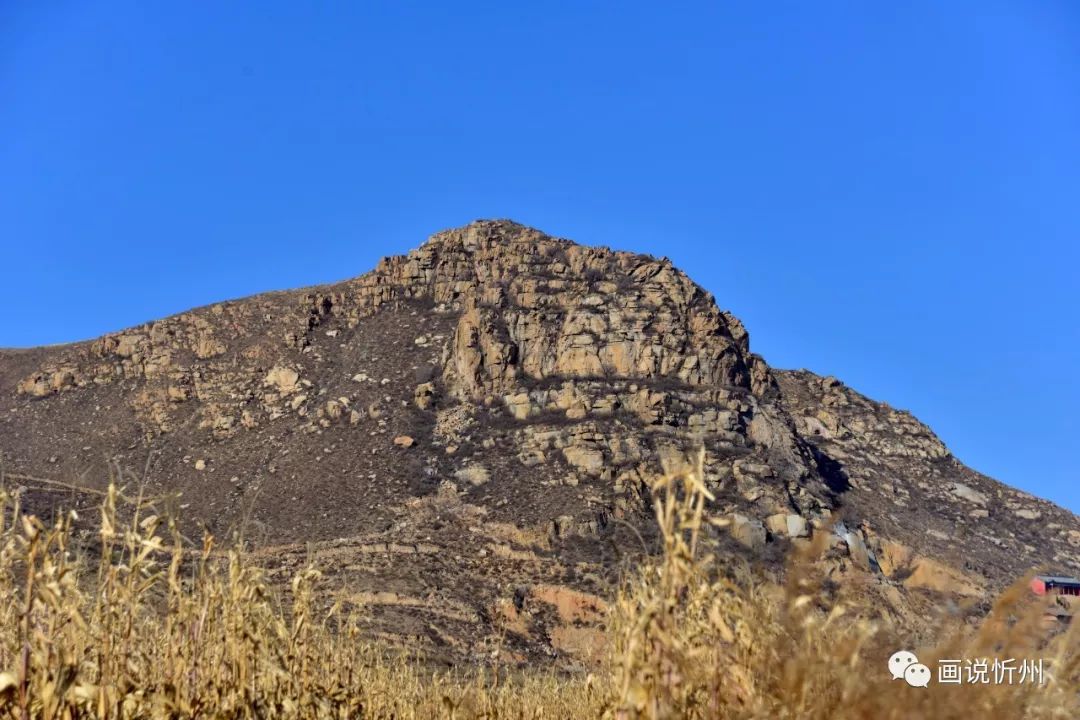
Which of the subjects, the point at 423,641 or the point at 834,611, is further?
the point at 423,641

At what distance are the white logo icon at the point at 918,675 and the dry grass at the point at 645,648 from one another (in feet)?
0.21

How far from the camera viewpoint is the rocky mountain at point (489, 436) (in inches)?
1278

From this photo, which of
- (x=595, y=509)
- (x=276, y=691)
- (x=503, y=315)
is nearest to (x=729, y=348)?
(x=503, y=315)

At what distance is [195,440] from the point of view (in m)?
46.0

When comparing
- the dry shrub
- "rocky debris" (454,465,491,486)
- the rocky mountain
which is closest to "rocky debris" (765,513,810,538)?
the rocky mountain

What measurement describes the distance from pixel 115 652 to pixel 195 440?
4416 centimetres

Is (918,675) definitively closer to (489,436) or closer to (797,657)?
(797,657)

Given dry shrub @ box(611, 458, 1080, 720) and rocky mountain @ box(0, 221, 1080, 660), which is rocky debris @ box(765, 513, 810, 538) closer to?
rocky mountain @ box(0, 221, 1080, 660)

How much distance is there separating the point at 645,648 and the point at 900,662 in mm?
793

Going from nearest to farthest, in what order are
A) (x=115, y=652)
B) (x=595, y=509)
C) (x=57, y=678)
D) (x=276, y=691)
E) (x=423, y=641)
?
(x=57, y=678)
(x=115, y=652)
(x=276, y=691)
(x=423, y=641)
(x=595, y=509)

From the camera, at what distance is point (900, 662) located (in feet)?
10.3

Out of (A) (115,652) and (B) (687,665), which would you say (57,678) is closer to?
(A) (115,652)

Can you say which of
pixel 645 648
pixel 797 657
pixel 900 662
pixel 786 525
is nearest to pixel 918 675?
pixel 900 662

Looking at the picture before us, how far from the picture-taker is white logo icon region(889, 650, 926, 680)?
3046mm
